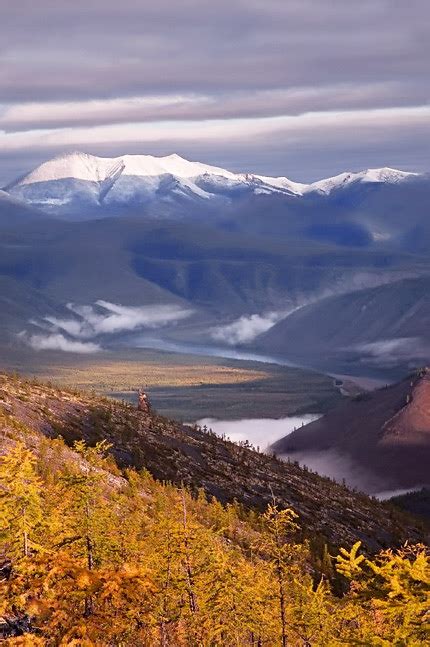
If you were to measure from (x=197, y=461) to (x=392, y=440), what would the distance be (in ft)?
326

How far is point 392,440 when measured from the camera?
173 m

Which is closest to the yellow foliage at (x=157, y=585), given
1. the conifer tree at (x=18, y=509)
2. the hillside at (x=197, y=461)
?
the conifer tree at (x=18, y=509)

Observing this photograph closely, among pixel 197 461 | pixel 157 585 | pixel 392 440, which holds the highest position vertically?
pixel 157 585

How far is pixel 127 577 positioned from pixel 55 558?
196 cm

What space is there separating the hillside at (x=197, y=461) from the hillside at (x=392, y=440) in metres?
69.2

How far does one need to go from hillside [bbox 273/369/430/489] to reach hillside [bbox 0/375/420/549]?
69.2 metres

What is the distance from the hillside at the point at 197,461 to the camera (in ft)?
229

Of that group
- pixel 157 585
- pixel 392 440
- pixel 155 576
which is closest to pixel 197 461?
pixel 155 576

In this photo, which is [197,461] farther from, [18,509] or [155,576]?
[18,509]

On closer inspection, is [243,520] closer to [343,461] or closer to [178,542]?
[178,542]

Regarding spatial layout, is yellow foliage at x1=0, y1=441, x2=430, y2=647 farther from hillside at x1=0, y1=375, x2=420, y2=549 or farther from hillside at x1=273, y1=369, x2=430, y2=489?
hillside at x1=273, y1=369, x2=430, y2=489

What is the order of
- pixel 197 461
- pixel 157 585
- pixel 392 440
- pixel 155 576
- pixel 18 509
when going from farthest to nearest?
1. pixel 392 440
2. pixel 197 461
3. pixel 155 576
4. pixel 157 585
5. pixel 18 509

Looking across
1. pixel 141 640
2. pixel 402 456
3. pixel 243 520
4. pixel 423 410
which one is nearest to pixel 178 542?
pixel 141 640

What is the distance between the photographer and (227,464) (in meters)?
81.2
